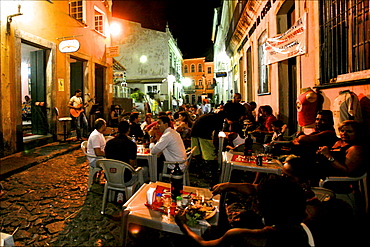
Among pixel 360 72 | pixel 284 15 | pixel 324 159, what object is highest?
pixel 284 15

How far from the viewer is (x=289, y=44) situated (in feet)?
23.9

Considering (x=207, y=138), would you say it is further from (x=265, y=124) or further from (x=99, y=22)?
(x=99, y=22)

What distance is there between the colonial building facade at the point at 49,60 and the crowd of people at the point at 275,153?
4.55 m

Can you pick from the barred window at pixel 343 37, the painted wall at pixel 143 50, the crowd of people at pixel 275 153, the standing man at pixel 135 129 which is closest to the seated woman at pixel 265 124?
the crowd of people at pixel 275 153

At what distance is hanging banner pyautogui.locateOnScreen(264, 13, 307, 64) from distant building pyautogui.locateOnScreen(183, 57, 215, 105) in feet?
164

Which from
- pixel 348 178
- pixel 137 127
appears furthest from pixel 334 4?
pixel 137 127

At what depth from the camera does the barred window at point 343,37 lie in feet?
14.1

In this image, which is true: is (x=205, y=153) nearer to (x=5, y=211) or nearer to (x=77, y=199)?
(x=77, y=199)

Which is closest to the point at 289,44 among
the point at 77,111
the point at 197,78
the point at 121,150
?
the point at 121,150

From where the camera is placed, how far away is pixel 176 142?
4.75 metres

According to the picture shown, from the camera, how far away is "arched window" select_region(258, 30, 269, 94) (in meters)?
10.3

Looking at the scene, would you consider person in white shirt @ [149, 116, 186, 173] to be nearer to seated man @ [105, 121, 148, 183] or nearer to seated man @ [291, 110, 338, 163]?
seated man @ [105, 121, 148, 183]

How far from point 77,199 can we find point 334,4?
678 cm

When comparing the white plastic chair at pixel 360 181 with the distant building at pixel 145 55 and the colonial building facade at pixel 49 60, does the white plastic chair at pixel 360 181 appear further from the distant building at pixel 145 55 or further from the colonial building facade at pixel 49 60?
the distant building at pixel 145 55
